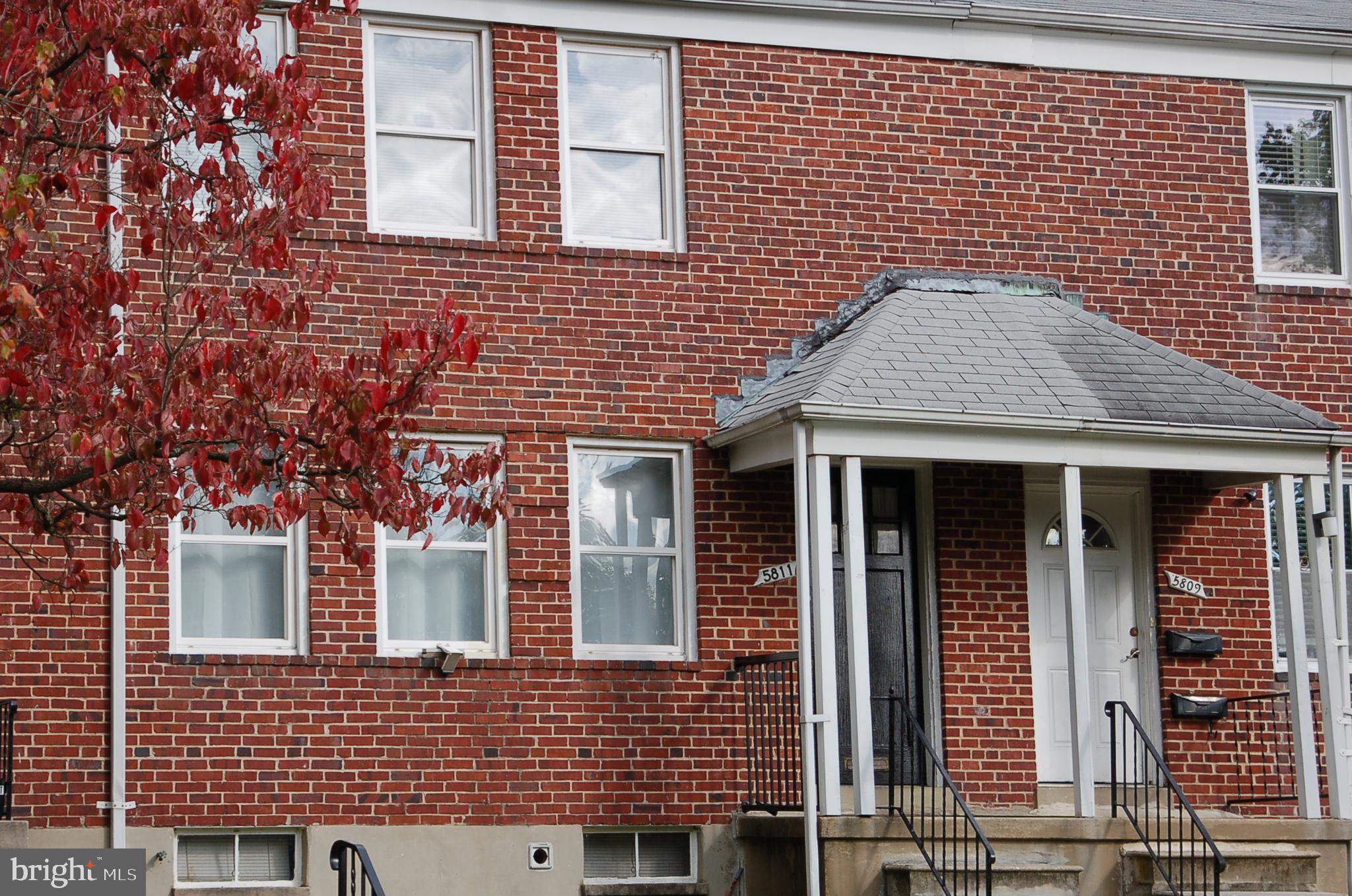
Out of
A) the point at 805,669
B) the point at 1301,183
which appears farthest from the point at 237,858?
the point at 1301,183

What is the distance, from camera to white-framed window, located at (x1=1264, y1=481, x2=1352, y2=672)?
14547 millimetres

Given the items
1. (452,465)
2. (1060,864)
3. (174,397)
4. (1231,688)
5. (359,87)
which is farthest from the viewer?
(1231,688)

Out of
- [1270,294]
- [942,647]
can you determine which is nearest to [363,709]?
[942,647]

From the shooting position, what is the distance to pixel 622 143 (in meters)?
13.9

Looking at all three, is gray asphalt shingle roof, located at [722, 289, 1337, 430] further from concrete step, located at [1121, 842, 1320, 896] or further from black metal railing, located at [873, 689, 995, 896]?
concrete step, located at [1121, 842, 1320, 896]

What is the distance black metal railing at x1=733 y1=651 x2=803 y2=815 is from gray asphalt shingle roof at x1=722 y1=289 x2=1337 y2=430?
161 centimetres

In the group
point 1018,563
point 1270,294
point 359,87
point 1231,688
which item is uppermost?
point 359,87

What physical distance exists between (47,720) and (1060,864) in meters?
6.00

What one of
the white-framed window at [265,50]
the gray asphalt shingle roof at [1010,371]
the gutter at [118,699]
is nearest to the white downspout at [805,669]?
the gray asphalt shingle roof at [1010,371]

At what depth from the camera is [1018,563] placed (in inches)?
551

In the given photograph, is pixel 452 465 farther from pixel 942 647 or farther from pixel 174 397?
pixel 942 647

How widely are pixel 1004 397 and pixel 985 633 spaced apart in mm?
1918

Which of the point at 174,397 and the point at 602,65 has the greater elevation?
the point at 602,65

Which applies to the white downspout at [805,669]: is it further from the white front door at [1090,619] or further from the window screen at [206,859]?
the window screen at [206,859]
